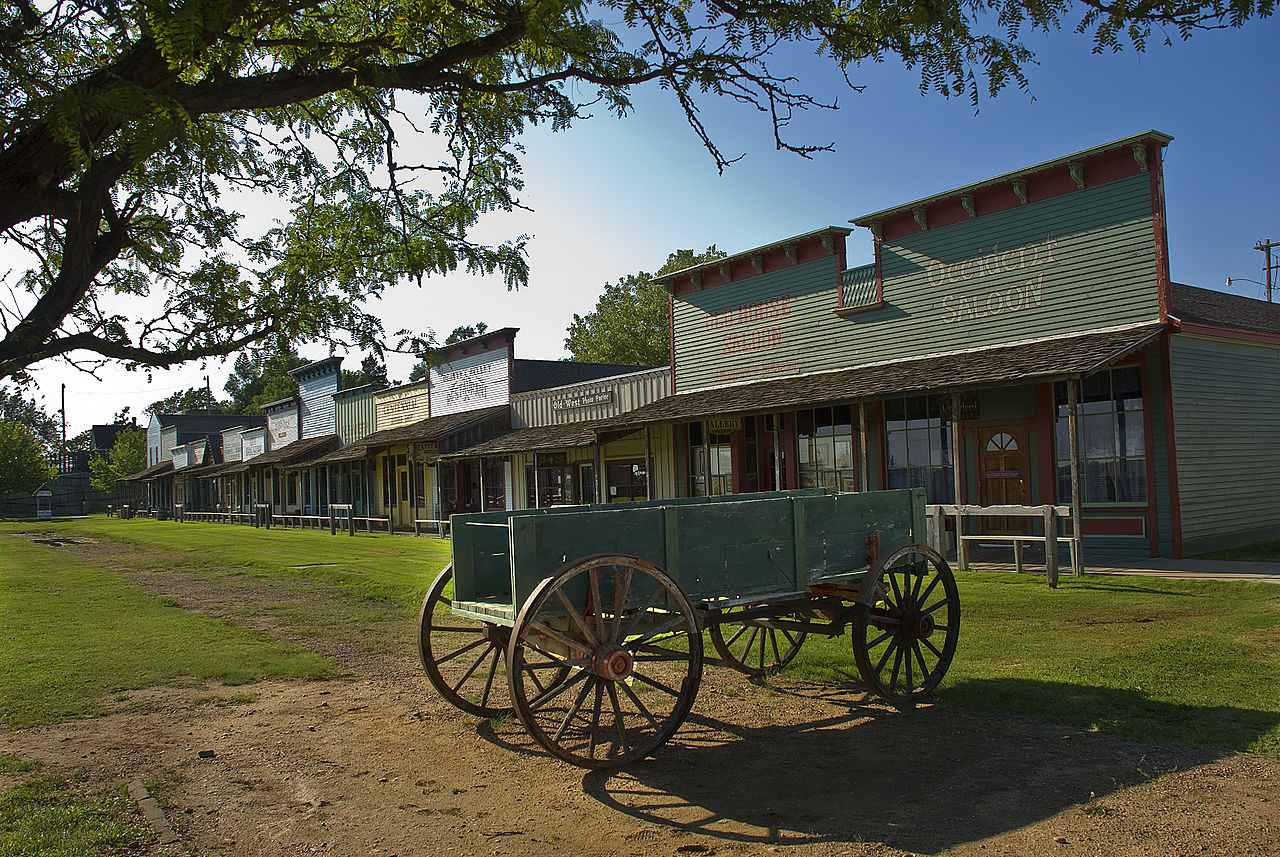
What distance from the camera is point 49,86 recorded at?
4223mm

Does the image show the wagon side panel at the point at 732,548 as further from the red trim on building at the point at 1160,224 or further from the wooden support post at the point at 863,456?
the red trim on building at the point at 1160,224

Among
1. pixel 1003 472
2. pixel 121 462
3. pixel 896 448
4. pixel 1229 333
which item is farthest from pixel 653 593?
pixel 121 462

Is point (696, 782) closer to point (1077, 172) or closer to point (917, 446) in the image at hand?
point (1077, 172)

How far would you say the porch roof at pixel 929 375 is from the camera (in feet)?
41.7

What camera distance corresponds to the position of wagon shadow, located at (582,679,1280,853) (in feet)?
13.8

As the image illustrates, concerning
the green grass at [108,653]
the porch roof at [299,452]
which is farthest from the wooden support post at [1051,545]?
the porch roof at [299,452]

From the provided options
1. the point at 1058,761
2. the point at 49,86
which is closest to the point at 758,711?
the point at 1058,761

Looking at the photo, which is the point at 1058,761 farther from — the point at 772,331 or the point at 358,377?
the point at 358,377

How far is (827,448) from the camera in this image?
18.9m


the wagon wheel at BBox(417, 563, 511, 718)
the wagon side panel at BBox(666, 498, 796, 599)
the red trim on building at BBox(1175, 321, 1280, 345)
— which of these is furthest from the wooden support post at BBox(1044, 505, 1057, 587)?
the wagon wheel at BBox(417, 563, 511, 718)

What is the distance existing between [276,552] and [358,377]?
168 feet

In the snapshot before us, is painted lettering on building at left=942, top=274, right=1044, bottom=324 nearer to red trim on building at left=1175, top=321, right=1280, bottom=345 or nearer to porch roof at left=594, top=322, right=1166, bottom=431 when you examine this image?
porch roof at left=594, top=322, right=1166, bottom=431

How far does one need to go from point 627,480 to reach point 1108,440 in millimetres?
12108

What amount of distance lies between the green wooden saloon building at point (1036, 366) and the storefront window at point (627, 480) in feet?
13.0
